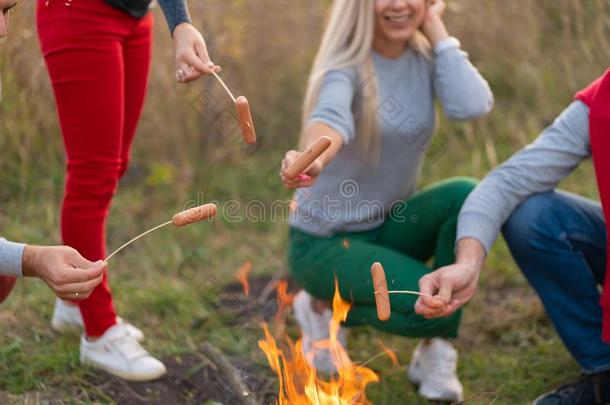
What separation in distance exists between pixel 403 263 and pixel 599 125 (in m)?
0.71

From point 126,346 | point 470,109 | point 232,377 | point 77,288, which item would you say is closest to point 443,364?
point 232,377

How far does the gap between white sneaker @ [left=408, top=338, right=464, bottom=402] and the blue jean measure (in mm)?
372

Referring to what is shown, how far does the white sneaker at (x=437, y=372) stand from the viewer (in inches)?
109

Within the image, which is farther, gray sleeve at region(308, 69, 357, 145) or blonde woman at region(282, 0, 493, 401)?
blonde woman at region(282, 0, 493, 401)

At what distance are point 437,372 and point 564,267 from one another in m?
0.52

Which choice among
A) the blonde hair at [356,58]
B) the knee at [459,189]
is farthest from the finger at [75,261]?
the knee at [459,189]

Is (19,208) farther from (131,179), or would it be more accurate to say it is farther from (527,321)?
(527,321)

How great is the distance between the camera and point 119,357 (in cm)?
267

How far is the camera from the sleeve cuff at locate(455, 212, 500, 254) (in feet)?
8.12

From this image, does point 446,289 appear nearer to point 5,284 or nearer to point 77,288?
point 77,288

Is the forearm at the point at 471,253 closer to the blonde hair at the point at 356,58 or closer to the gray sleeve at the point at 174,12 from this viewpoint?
the blonde hair at the point at 356,58

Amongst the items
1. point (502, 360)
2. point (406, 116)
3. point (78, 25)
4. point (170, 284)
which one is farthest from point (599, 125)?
point (170, 284)

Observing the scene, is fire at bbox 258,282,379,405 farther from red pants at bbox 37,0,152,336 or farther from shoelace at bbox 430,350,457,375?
red pants at bbox 37,0,152,336

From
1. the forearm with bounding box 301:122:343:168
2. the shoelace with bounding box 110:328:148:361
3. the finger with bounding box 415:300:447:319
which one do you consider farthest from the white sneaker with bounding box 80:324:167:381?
the finger with bounding box 415:300:447:319
